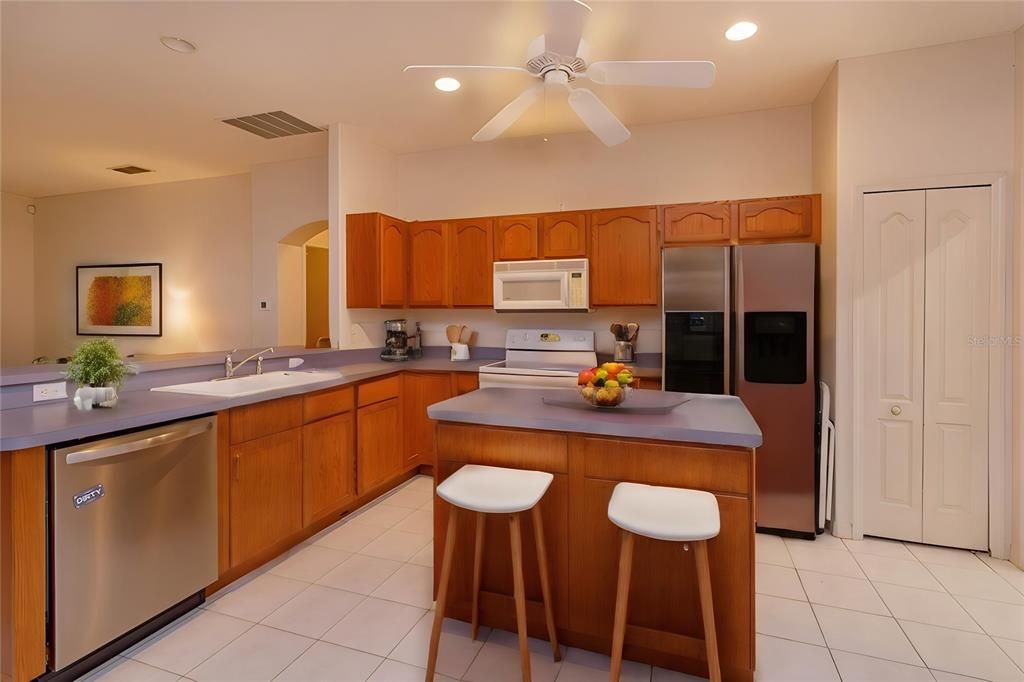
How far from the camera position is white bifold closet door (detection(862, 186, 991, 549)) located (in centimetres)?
260

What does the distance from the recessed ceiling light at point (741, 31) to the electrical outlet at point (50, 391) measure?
3597 mm

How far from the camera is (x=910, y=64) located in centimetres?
269

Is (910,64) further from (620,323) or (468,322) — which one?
(468,322)

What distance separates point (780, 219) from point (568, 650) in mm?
2831

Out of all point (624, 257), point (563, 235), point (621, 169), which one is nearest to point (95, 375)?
point (563, 235)

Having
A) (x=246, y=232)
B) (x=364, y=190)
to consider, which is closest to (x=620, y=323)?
(x=364, y=190)

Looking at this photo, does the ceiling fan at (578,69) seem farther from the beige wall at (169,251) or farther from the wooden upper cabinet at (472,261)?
the beige wall at (169,251)

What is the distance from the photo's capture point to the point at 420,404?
12.5 ft

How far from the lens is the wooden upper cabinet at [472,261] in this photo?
13.0ft

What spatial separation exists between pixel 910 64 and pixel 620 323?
7.47ft

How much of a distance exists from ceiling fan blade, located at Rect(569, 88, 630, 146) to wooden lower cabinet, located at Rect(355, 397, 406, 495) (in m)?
2.24

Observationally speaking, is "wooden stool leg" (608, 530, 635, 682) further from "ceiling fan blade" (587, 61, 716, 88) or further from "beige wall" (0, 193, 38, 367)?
"beige wall" (0, 193, 38, 367)

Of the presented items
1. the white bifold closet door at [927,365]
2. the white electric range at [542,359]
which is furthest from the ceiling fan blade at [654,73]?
the white electric range at [542,359]

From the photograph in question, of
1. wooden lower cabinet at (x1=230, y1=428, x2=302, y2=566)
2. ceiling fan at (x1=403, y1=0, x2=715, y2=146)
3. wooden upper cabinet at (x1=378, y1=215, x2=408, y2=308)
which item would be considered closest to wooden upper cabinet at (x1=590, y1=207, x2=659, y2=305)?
ceiling fan at (x1=403, y1=0, x2=715, y2=146)
